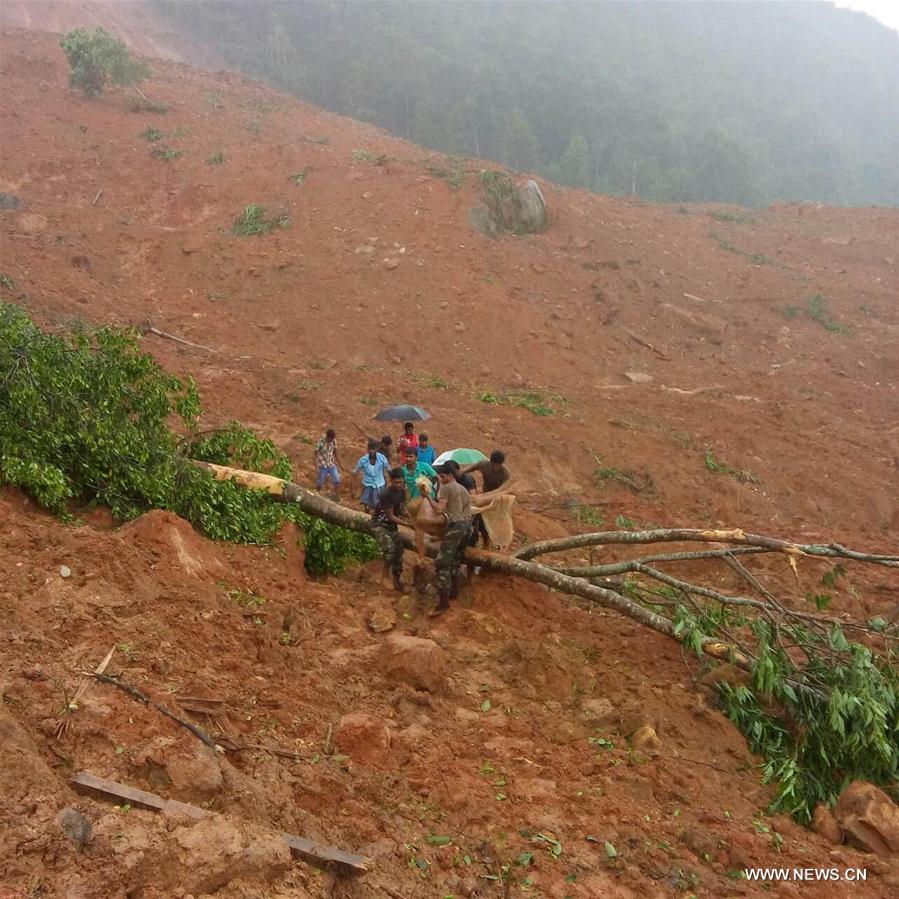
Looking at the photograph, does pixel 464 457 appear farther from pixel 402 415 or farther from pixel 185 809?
pixel 185 809

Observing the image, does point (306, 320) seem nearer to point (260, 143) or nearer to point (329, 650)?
point (260, 143)

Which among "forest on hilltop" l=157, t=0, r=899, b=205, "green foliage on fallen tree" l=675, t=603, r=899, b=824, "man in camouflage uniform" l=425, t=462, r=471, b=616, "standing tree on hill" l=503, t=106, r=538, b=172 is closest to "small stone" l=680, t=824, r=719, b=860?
"green foliage on fallen tree" l=675, t=603, r=899, b=824

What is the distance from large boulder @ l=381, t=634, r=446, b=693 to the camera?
4.66 metres

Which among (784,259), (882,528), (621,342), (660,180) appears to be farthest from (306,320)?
(660,180)

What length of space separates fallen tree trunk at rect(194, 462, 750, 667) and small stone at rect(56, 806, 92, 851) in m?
3.66

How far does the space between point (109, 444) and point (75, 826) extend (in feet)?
11.3

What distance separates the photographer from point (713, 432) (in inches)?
512

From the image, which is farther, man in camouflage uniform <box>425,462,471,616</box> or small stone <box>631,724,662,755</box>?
man in camouflage uniform <box>425,462,471,616</box>

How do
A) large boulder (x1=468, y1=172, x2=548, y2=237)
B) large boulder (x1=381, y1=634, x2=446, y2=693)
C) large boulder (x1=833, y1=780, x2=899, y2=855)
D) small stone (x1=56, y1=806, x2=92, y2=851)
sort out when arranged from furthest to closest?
large boulder (x1=468, y1=172, x2=548, y2=237) < large boulder (x1=381, y1=634, x2=446, y2=693) < large boulder (x1=833, y1=780, x2=899, y2=855) < small stone (x1=56, y1=806, x2=92, y2=851)

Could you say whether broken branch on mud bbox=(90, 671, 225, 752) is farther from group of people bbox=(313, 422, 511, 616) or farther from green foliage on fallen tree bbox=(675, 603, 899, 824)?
green foliage on fallen tree bbox=(675, 603, 899, 824)

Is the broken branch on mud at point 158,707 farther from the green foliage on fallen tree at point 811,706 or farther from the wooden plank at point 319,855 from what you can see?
the green foliage on fallen tree at point 811,706

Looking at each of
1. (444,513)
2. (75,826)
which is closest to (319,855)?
(75,826)

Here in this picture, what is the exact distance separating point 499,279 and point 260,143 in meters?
9.01

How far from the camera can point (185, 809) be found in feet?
9.40
